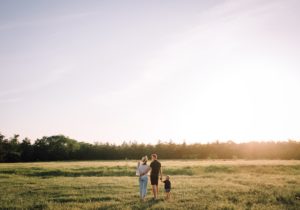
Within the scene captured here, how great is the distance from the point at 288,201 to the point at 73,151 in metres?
103

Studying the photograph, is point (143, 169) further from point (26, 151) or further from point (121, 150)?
point (26, 151)

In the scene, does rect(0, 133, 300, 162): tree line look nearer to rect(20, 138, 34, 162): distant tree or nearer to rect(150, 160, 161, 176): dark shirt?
rect(20, 138, 34, 162): distant tree

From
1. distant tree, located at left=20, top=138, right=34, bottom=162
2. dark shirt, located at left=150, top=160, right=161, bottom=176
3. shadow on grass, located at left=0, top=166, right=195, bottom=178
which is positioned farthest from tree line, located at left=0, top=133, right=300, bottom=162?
dark shirt, located at left=150, top=160, right=161, bottom=176

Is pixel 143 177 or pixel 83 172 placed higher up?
pixel 143 177

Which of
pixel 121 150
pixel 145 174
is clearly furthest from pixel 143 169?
pixel 121 150

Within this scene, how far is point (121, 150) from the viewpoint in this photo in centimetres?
11375

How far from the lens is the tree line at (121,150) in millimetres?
106750

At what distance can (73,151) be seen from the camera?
378 ft

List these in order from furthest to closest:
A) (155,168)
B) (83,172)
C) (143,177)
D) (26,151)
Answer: (26,151) → (83,172) → (155,168) → (143,177)

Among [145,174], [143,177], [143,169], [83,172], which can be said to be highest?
[143,169]

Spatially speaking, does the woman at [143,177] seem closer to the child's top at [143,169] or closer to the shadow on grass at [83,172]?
the child's top at [143,169]

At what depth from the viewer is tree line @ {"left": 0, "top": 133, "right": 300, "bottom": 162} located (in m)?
107

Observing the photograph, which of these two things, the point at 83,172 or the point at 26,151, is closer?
the point at 83,172

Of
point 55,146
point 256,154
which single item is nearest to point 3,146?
point 55,146
